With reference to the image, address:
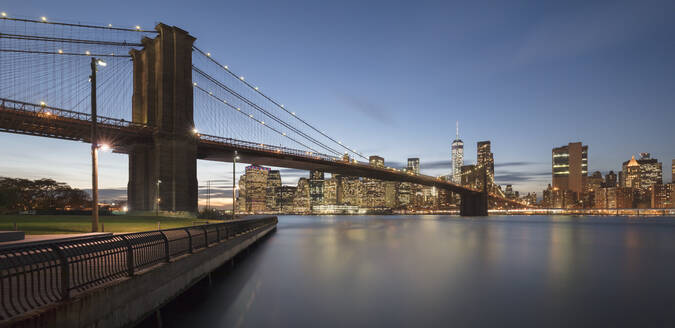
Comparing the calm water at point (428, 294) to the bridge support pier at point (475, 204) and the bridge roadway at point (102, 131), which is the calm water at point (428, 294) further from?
the bridge support pier at point (475, 204)

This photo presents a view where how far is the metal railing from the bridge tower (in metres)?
30.3

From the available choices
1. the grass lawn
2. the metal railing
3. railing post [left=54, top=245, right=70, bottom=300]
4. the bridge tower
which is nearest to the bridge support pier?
the bridge tower

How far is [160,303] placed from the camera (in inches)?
353

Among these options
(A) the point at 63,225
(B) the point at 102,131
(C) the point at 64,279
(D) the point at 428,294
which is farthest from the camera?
(B) the point at 102,131

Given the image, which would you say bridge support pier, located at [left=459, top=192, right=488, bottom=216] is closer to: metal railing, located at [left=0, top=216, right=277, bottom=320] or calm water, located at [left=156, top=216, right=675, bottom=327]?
calm water, located at [left=156, top=216, right=675, bottom=327]

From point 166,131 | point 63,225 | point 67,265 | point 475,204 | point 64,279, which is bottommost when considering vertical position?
point 475,204

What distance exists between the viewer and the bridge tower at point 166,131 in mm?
40219

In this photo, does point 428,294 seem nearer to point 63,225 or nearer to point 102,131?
point 63,225

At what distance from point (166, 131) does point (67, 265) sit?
124 ft

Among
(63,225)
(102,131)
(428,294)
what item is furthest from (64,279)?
(102,131)

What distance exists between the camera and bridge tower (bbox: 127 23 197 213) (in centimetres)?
4022

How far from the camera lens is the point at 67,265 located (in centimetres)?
595

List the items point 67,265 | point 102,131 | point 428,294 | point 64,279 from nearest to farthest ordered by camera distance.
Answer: point 64,279 → point 67,265 → point 428,294 → point 102,131

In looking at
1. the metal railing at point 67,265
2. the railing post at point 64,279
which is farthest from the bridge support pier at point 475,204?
the railing post at point 64,279
